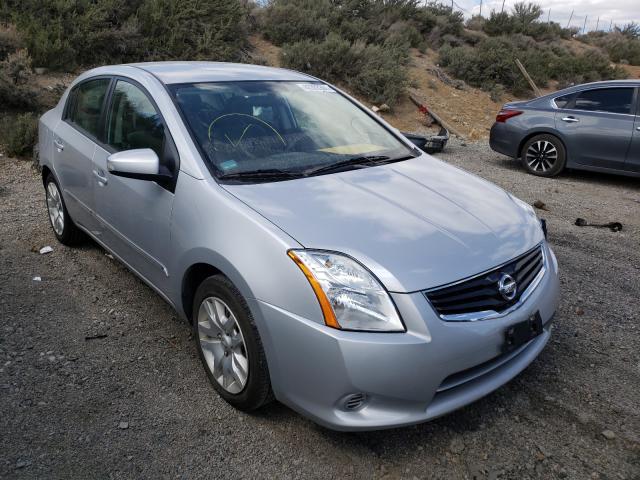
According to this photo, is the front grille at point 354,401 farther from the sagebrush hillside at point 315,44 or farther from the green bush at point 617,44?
the green bush at point 617,44

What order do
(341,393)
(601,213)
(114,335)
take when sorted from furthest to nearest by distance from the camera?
(601,213), (114,335), (341,393)

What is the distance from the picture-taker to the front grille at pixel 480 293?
2.35 m

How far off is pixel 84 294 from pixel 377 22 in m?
17.0

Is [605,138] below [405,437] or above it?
above

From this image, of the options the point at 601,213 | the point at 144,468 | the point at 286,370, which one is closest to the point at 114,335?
the point at 144,468

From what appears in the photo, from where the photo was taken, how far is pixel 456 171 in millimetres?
3652

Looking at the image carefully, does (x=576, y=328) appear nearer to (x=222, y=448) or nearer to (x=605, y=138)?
(x=222, y=448)

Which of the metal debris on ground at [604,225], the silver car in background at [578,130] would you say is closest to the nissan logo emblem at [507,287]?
the metal debris on ground at [604,225]

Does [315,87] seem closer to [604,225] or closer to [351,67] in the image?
[604,225]

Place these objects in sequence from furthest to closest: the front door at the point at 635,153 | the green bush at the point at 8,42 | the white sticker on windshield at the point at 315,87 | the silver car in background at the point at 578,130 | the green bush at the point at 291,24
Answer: the green bush at the point at 291,24 < the green bush at the point at 8,42 < the silver car in background at the point at 578,130 < the front door at the point at 635,153 < the white sticker on windshield at the point at 315,87

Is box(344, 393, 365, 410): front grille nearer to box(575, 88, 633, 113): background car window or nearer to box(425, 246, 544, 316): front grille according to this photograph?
box(425, 246, 544, 316): front grille

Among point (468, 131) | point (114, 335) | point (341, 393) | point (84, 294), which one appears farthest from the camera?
point (468, 131)

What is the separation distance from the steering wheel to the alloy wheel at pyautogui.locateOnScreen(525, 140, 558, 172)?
20.9 ft

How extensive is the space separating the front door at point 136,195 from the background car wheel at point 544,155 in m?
6.76
